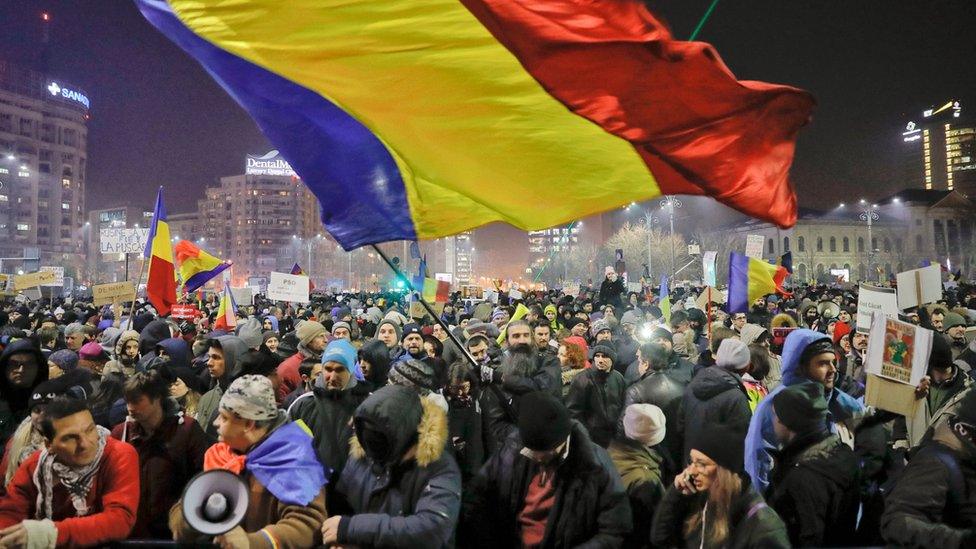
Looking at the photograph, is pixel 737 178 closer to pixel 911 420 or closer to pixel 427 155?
pixel 427 155

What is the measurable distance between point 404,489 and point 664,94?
8.84ft

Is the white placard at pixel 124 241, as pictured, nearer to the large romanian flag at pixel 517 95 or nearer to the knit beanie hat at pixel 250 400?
the large romanian flag at pixel 517 95

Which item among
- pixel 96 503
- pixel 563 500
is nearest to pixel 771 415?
pixel 563 500

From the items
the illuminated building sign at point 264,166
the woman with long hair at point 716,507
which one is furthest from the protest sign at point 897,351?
the illuminated building sign at point 264,166

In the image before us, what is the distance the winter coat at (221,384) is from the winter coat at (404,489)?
7.86 feet

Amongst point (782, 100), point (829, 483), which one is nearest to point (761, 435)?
point (829, 483)

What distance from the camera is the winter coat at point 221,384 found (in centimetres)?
632

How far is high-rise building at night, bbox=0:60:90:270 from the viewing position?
122938mm

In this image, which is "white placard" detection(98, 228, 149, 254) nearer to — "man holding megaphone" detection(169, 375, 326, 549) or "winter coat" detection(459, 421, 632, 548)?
"man holding megaphone" detection(169, 375, 326, 549)

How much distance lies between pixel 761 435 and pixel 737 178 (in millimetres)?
1792

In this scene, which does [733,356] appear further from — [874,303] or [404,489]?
[404,489]

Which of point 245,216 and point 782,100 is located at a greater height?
point 245,216

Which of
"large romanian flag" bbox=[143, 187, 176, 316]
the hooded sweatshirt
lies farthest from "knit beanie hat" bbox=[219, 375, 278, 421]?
"large romanian flag" bbox=[143, 187, 176, 316]

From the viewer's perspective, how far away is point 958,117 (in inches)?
6570
